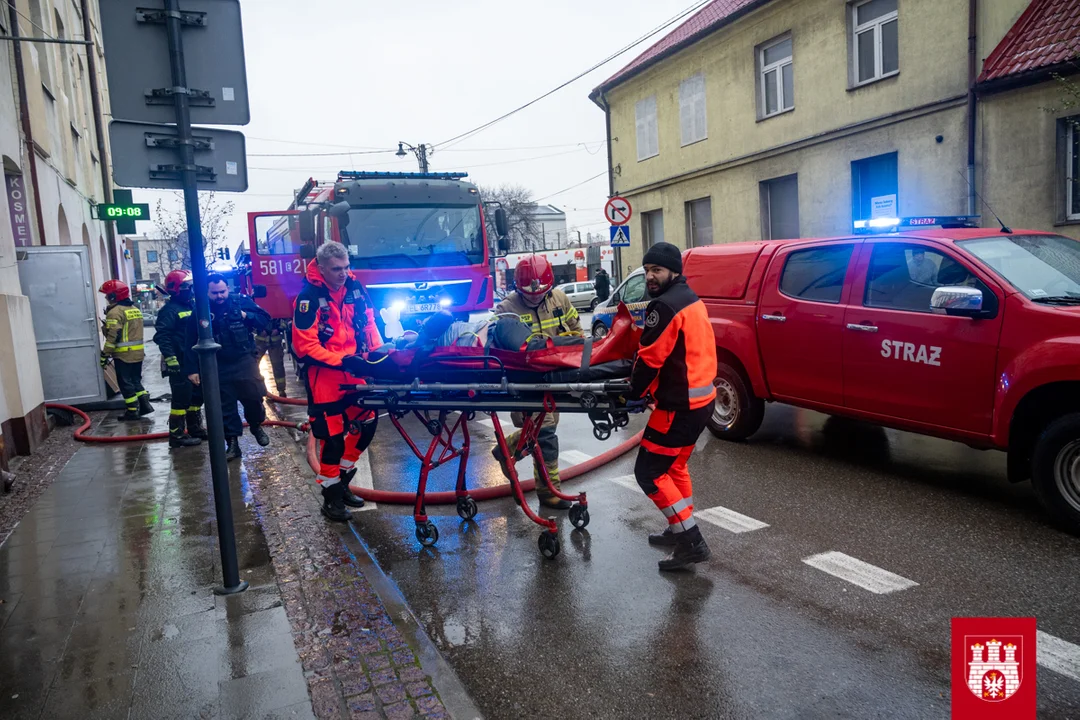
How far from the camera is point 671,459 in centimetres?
429

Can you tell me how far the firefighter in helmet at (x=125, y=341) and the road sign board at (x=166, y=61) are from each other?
22.3ft

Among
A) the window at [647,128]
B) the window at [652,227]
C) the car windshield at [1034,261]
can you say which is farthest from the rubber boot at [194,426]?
the window at [647,128]

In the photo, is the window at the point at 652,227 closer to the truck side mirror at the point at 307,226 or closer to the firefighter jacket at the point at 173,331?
the truck side mirror at the point at 307,226

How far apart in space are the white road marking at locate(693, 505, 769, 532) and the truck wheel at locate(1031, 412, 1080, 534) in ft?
5.36

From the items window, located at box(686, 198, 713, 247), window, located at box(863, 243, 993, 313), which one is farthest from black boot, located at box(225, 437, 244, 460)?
window, located at box(686, 198, 713, 247)

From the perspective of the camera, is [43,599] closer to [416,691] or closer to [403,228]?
[416,691]

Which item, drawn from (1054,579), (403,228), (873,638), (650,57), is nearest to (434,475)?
(873,638)

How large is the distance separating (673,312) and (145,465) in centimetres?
569

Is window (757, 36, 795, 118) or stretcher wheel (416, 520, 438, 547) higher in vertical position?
window (757, 36, 795, 118)

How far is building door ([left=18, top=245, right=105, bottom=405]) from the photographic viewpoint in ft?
A: 34.3

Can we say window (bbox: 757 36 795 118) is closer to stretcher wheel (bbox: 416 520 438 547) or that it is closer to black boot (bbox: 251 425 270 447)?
black boot (bbox: 251 425 270 447)

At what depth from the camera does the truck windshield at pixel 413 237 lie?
1154 centimetres

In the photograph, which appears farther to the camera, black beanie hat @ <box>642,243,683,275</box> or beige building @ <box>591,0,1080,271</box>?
beige building @ <box>591,0,1080,271</box>

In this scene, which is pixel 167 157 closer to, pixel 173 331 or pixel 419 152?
pixel 173 331
